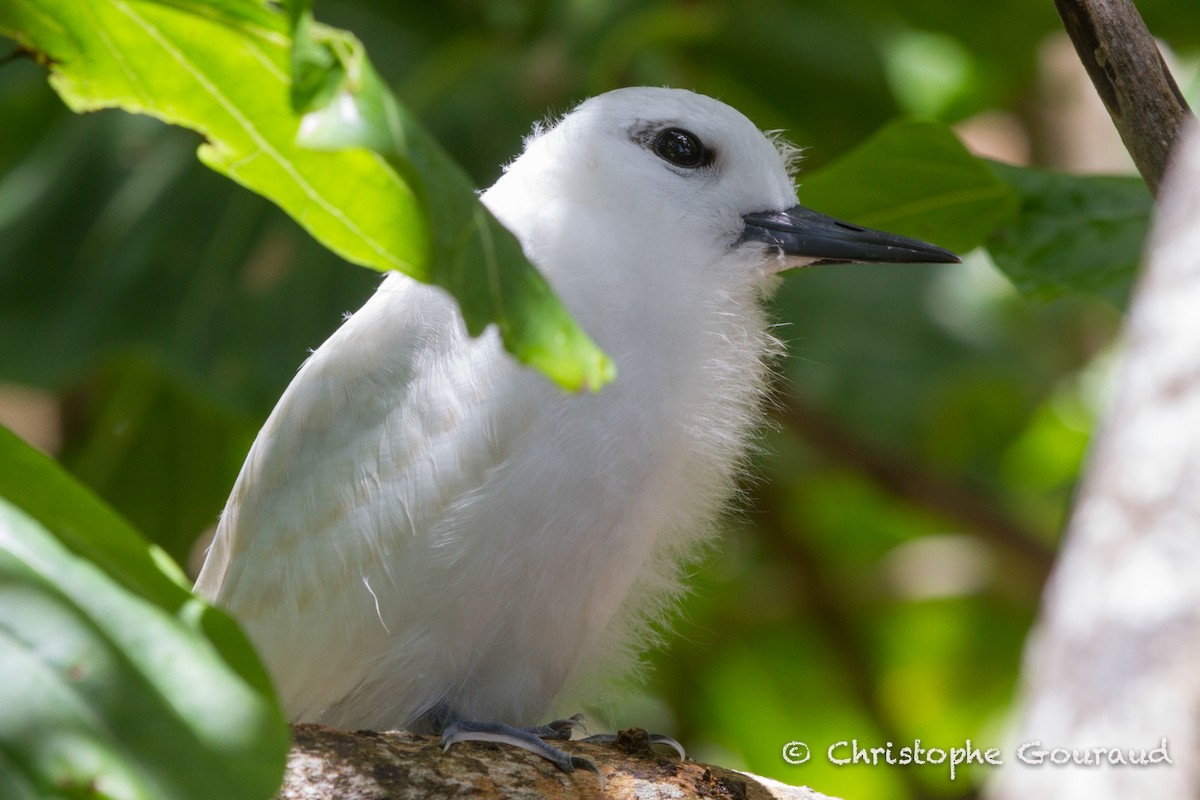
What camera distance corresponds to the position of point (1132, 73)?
2.02 metres

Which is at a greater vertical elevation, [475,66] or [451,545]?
[475,66]

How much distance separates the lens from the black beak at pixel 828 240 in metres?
2.75

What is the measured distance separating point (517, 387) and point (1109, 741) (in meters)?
1.61

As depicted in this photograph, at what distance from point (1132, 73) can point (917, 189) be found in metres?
1.01

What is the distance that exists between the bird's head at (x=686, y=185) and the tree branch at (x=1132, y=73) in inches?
28.9

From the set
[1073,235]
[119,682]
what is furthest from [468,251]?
[1073,235]

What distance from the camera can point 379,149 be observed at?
148cm

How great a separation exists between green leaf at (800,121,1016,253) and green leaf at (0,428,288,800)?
185 cm

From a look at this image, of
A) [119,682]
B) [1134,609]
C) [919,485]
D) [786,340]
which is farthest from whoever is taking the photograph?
[919,485]

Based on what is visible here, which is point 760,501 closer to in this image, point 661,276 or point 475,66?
point 475,66

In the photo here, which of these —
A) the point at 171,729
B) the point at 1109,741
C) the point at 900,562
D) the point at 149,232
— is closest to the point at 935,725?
the point at 900,562

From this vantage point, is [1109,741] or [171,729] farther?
[171,729]

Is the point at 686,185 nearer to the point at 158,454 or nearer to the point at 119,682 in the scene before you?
the point at 119,682

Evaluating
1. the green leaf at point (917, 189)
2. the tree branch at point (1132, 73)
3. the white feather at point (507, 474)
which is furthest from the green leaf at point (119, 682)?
the green leaf at point (917, 189)
